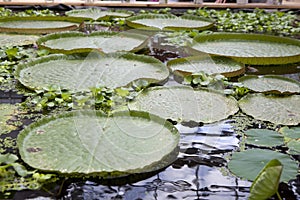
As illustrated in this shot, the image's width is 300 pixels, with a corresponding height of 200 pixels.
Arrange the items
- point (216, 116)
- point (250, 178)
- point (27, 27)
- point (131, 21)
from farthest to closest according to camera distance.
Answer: point (131, 21) < point (27, 27) < point (216, 116) < point (250, 178)

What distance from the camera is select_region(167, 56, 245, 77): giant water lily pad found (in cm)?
259

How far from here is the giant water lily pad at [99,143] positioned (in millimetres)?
1504

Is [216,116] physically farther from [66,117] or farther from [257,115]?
[66,117]

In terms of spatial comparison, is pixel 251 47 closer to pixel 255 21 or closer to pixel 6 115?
pixel 255 21

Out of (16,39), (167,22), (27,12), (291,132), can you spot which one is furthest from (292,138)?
(27,12)

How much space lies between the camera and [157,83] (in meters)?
2.45

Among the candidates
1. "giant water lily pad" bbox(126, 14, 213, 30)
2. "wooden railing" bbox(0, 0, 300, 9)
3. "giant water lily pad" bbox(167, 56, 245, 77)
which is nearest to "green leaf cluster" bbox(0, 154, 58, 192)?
"giant water lily pad" bbox(167, 56, 245, 77)

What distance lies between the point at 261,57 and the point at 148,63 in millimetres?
792

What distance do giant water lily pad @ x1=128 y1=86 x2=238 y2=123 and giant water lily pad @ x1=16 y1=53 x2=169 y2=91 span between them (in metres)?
0.20

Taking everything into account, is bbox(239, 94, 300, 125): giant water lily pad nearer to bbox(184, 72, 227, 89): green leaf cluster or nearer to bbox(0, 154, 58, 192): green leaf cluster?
bbox(184, 72, 227, 89): green leaf cluster

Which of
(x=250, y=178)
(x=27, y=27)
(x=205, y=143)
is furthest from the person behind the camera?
(x=27, y=27)

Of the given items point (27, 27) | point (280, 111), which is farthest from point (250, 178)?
point (27, 27)

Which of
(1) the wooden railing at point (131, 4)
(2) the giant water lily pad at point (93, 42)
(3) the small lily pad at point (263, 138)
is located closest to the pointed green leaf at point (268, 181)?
(3) the small lily pad at point (263, 138)

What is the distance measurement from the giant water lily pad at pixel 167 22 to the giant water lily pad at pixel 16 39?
1.02m
